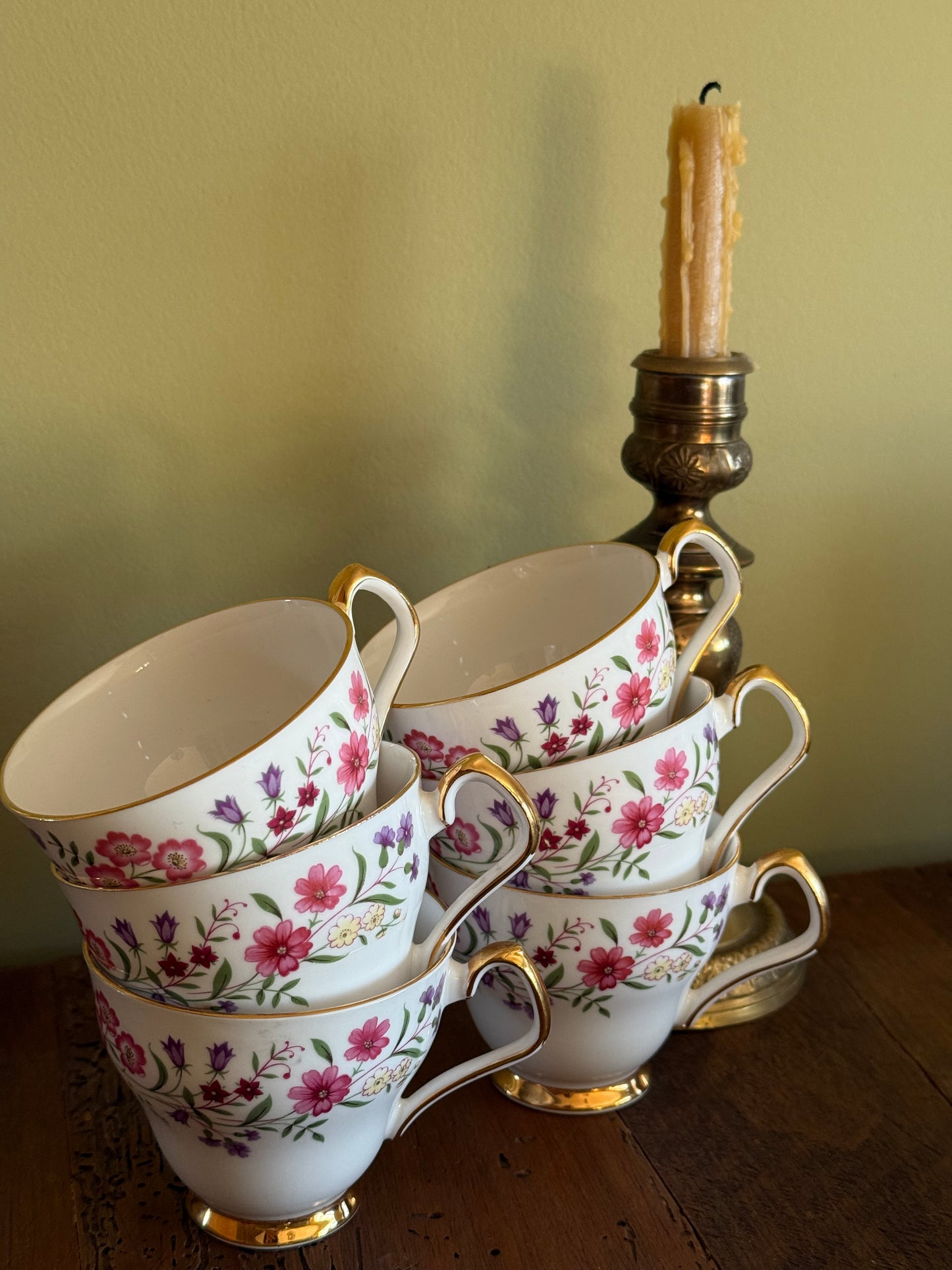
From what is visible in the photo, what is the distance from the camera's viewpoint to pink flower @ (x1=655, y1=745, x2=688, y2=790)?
590 mm

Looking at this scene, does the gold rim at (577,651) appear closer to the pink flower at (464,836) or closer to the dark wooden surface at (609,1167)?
the pink flower at (464,836)

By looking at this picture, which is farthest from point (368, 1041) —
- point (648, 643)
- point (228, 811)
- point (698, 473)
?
point (698, 473)

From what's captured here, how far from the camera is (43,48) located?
67 cm

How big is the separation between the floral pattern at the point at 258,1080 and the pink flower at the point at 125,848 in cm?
10

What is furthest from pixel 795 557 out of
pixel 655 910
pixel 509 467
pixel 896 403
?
pixel 655 910

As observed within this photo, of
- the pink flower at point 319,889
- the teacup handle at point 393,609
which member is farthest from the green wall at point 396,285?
the pink flower at point 319,889

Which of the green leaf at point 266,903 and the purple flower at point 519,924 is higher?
the green leaf at point 266,903

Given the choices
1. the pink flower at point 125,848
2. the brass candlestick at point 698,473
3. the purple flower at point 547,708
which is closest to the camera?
the pink flower at point 125,848

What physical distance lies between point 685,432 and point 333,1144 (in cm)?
45

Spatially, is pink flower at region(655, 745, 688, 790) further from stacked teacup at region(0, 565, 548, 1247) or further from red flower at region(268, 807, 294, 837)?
red flower at region(268, 807, 294, 837)

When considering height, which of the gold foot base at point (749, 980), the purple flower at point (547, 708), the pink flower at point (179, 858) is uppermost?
the purple flower at point (547, 708)

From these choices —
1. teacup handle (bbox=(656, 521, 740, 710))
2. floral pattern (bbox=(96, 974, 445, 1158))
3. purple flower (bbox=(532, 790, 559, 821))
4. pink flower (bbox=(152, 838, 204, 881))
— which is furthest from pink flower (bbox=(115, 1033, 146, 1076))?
teacup handle (bbox=(656, 521, 740, 710))

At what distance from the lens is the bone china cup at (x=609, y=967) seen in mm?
604

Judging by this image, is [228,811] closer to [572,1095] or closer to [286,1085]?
[286,1085]
